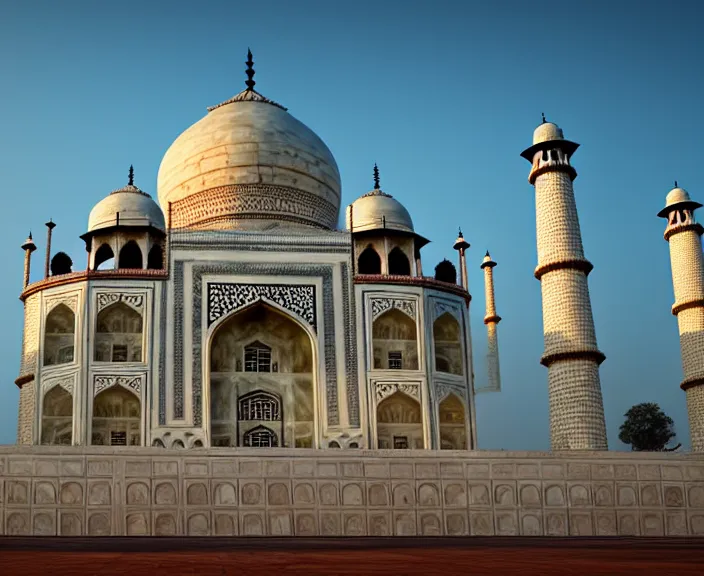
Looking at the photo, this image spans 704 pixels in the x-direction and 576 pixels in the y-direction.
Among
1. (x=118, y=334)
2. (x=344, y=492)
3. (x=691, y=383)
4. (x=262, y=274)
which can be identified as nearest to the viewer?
(x=344, y=492)

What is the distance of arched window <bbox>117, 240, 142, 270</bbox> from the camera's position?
15.2 meters

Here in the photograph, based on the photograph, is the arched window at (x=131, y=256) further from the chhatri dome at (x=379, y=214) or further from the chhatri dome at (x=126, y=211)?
the chhatri dome at (x=379, y=214)

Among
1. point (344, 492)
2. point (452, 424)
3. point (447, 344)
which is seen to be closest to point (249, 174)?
point (447, 344)

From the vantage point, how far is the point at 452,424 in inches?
554

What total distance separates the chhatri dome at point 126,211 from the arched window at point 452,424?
16.7 feet

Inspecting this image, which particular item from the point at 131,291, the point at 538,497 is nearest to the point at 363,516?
the point at 538,497

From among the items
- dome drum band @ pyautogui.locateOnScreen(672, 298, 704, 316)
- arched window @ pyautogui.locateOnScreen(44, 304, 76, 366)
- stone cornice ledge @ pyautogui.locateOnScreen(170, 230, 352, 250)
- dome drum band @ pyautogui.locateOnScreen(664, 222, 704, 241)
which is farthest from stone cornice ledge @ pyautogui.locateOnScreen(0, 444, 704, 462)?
dome drum band @ pyautogui.locateOnScreen(664, 222, 704, 241)

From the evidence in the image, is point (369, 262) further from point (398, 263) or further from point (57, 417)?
point (57, 417)

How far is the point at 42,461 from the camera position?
9.75 m

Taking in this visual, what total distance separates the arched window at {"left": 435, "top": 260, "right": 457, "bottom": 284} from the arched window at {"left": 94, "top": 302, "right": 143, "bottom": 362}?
4644 mm

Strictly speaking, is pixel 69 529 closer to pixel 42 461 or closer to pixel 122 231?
pixel 42 461

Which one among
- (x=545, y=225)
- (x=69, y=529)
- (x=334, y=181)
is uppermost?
(x=334, y=181)

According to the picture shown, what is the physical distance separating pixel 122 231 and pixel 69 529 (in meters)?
6.47

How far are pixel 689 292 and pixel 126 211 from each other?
9.42 meters
